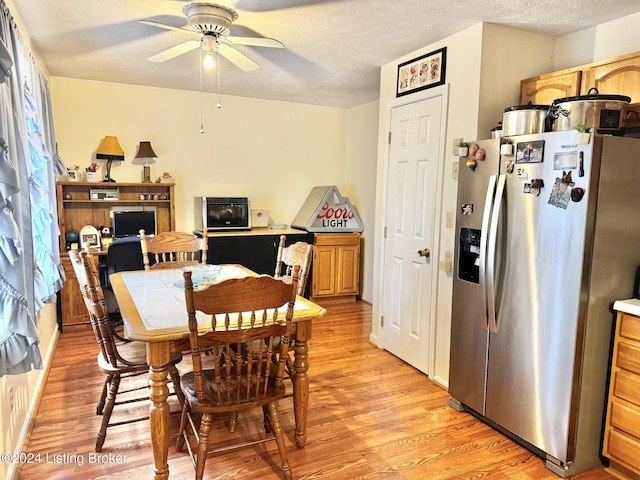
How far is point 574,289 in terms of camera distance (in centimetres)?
208

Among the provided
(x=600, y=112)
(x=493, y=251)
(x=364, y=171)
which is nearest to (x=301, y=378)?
(x=493, y=251)

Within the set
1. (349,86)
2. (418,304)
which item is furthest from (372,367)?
(349,86)

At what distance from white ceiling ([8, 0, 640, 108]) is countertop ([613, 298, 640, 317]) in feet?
5.20

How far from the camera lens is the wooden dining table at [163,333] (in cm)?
184

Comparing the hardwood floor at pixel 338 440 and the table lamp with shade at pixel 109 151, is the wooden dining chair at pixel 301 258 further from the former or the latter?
the table lamp with shade at pixel 109 151

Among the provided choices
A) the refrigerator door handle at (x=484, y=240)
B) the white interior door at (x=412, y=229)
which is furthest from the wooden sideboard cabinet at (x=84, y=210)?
the refrigerator door handle at (x=484, y=240)

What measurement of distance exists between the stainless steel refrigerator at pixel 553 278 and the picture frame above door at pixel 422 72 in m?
0.81

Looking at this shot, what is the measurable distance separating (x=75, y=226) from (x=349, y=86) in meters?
3.10

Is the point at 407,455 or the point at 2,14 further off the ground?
the point at 2,14

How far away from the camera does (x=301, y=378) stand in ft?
7.34

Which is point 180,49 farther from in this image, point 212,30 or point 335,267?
point 335,267

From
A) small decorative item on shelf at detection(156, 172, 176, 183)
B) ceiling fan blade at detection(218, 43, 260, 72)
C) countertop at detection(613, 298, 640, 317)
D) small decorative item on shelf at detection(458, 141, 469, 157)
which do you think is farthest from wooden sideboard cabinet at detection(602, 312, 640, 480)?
small decorative item on shelf at detection(156, 172, 176, 183)

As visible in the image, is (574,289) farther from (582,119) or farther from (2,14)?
(2,14)

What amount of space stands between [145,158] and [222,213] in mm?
990
